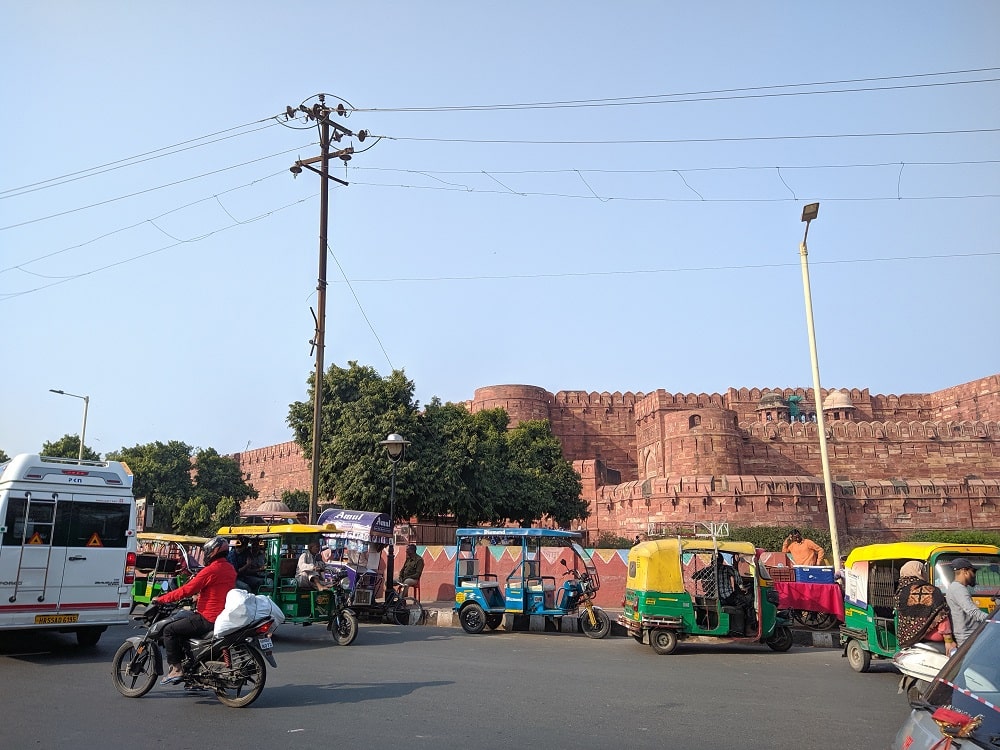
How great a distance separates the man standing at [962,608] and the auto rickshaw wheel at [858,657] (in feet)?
7.54

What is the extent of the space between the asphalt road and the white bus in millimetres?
493

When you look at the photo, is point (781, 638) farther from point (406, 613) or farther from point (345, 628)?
point (406, 613)

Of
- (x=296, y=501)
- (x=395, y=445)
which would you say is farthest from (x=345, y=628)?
(x=296, y=501)

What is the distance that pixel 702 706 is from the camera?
6512mm

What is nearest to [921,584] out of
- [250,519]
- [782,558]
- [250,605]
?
[250,605]

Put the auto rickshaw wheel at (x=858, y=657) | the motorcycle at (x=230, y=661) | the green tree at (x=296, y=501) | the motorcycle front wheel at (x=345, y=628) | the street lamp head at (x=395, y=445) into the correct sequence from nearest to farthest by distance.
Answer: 1. the motorcycle at (x=230, y=661)
2. the auto rickshaw wheel at (x=858, y=657)
3. the motorcycle front wheel at (x=345, y=628)
4. the street lamp head at (x=395, y=445)
5. the green tree at (x=296, y=501)

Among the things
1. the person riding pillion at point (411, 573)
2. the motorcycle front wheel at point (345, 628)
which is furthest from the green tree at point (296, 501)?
the motorcycle front wheel at point (345, 628)

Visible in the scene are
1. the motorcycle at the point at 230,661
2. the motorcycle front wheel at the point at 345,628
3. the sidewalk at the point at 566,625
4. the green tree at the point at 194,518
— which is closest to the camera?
the motorcycle at the point at 230,661

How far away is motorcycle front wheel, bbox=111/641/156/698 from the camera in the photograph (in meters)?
6.39

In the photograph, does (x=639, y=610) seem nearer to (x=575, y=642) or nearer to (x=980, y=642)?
(x=575, y=642)

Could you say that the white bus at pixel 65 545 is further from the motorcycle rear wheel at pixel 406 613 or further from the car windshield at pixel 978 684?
the car windshield at pixel 978 684

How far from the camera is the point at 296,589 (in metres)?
10.9

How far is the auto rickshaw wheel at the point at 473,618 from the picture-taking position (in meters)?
12.4

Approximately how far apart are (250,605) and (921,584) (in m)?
6.37
